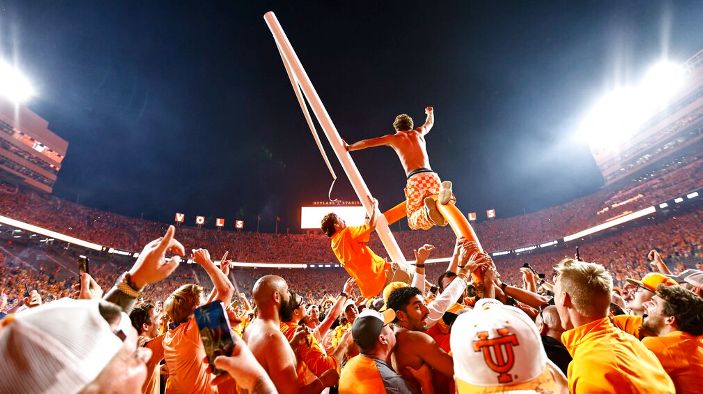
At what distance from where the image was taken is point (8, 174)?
108 ft

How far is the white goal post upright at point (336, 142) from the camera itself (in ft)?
17.0

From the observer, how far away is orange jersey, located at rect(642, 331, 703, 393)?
2402 mm

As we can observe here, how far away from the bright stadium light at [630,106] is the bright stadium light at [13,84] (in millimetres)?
45647

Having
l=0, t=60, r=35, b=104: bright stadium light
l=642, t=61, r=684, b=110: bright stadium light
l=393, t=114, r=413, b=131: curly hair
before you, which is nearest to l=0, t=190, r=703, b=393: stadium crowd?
l=393, t=114, r=413, b=131: curly hair

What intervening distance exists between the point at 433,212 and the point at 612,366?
3.00 meters

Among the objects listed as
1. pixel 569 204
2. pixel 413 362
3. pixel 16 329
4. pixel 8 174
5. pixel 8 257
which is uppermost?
pixel 8 174

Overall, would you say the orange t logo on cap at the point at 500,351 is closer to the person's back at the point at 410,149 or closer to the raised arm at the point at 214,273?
the raised arm at the point at 214,273

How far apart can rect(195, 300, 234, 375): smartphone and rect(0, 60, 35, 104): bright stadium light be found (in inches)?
1381

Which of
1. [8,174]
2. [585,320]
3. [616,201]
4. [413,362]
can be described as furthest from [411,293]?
[8,174]

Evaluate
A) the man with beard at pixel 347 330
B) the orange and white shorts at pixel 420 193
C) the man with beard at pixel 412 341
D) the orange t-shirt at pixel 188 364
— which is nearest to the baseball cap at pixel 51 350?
the man with beard at pixel 412 341

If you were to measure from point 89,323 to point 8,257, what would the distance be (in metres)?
32.3

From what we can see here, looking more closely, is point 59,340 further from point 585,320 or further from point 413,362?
point 585,320

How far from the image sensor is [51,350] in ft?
3.41

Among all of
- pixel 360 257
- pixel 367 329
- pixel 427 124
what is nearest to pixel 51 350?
pixel 367 329
